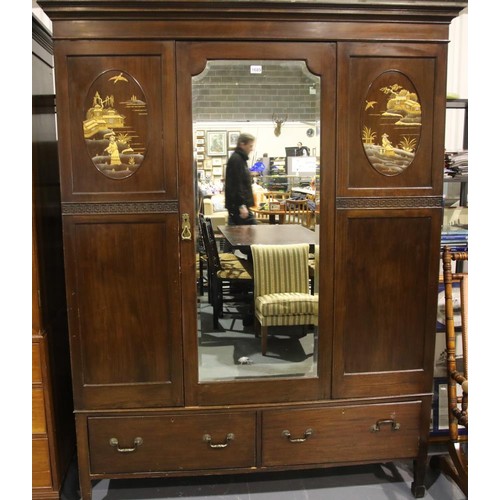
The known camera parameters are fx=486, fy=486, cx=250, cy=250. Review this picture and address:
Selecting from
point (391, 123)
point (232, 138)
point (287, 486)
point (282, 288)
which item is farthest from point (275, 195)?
point (287, 486)

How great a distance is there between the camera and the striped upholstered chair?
2096 millimetres

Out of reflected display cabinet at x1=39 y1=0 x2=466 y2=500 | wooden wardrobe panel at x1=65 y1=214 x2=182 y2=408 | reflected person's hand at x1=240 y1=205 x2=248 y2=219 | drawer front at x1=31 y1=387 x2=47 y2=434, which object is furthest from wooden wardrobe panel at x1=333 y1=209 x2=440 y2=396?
drawer front at x1=31 y1=387 x2=47 y2=434

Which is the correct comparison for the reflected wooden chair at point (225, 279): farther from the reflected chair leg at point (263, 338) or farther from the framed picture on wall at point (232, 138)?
the framed picture on wall at point (232, 138)

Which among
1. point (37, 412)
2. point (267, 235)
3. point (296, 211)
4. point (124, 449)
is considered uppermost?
point (296, 211)

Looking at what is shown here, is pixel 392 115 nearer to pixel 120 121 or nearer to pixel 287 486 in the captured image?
pixel 120 121

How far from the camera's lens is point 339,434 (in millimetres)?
2150

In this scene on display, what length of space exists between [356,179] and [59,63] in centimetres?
123

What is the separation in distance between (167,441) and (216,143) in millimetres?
1278

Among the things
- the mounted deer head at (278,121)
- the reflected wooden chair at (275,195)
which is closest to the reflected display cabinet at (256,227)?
the mounted deer head at (278,121)

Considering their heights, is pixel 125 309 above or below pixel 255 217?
below

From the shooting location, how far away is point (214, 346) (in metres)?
2.10

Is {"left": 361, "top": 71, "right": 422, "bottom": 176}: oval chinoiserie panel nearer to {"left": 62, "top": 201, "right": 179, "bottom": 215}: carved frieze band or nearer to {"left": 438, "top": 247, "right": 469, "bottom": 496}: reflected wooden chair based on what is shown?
{"left": 438, "top": 247, "right": 469, "bottom": 496}: reflected wooden chair

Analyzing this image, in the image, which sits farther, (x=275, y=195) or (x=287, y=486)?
(x=287, y=486)

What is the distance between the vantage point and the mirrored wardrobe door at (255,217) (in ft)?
6.27
